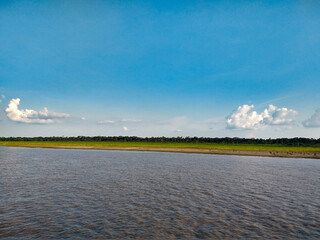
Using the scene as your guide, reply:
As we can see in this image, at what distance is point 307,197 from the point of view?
2248cm

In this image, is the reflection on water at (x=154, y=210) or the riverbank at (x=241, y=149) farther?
the riverbank at (x=241, y=149)

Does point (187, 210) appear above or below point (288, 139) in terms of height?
below

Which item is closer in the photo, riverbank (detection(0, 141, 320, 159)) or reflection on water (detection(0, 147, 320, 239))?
reflection on water (detection(0, 147, 320, 239))

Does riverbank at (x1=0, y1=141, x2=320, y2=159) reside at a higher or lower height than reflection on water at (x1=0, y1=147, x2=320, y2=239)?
higher

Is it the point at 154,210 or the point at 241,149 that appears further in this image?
the point at 241,149

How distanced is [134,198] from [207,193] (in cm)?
784

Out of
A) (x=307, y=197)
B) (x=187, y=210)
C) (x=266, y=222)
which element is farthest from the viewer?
(x=307, y=197)

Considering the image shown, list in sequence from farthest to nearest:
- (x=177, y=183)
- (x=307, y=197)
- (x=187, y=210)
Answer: (x=177, y=183), (x=307, y=197), (x=187, y=210)

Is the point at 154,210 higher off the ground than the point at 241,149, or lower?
lower

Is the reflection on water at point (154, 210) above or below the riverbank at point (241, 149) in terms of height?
below

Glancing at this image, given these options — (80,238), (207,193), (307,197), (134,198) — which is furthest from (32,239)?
(307,197)

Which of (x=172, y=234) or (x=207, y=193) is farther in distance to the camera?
(x=207, y=193)

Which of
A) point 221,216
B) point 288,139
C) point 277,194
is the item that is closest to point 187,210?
point 221,216

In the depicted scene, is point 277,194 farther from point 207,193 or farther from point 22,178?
point 22,178
